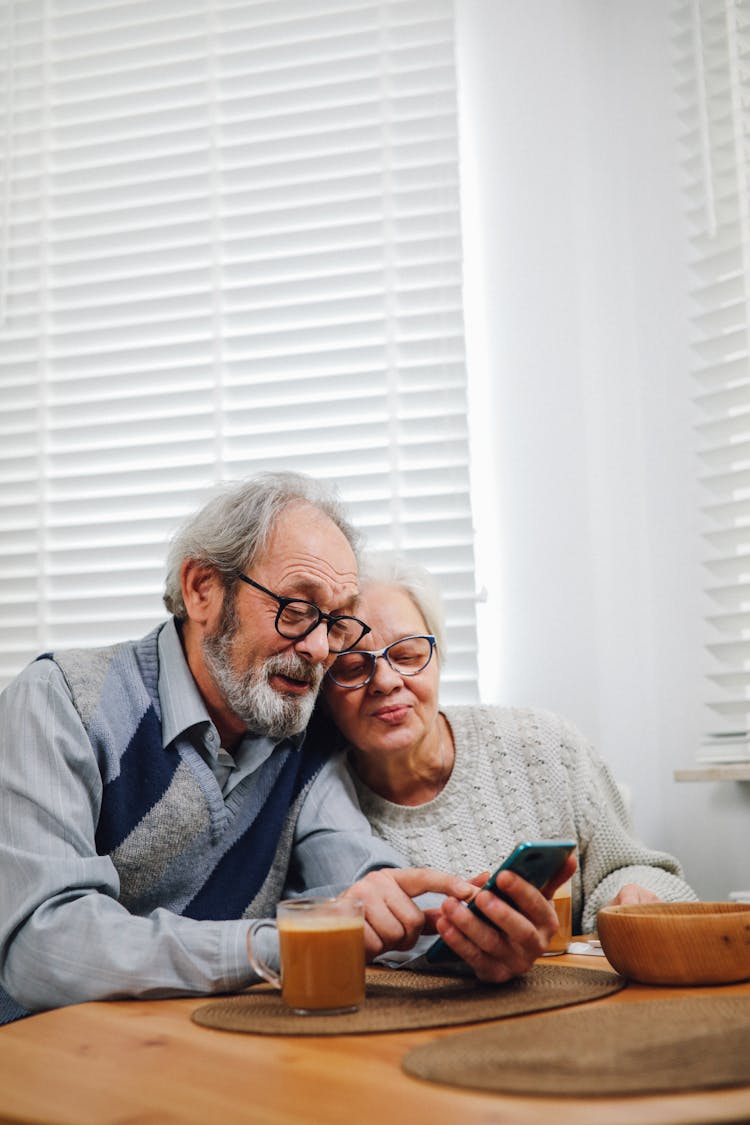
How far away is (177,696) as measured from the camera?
1.47m

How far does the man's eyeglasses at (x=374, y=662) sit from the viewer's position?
64.7 inches

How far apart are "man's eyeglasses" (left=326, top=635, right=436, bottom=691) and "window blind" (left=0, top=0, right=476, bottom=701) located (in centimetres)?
53

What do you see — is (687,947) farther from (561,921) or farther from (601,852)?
(601,852)

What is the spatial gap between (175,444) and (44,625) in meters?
0.51

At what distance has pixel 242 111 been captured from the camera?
8.23 ft

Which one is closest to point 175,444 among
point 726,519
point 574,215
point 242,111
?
point 242,111

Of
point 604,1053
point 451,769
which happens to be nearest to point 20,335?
point 451,769

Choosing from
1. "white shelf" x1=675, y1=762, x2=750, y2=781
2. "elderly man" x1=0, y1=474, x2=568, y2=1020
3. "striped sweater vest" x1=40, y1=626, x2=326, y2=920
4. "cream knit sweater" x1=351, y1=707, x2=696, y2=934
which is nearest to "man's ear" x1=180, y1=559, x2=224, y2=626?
"elderly man" x1=0, y1=474, x2=568, y2=1020

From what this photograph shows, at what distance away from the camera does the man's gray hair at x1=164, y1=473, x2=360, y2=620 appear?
1569mm

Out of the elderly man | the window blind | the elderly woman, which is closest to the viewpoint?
the elderly man

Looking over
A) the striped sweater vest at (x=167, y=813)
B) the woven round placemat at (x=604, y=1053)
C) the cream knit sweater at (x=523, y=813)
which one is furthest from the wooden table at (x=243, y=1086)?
the cream knit sweater at (x=523, y=813)

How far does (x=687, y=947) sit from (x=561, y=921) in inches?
10.3

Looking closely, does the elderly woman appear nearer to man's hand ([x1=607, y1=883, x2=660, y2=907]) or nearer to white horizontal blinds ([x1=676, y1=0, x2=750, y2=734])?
man's hand ([x1=607, y1=883, x2=660, y2=907])

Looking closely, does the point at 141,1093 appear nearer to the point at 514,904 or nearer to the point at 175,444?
the point at 514,904
